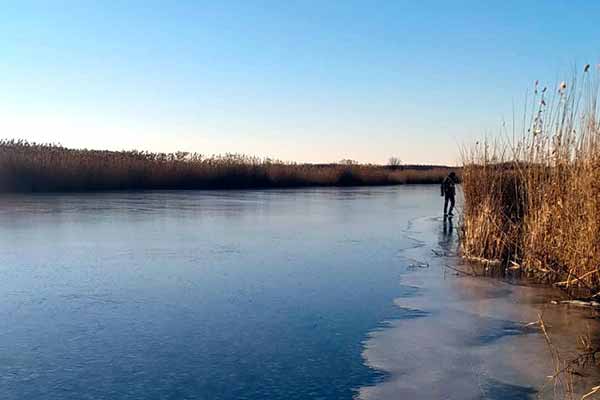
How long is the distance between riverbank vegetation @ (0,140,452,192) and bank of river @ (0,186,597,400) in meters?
13.6

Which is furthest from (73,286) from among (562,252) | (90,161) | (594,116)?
(90,161)

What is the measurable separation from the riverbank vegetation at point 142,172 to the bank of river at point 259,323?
13.6 metres

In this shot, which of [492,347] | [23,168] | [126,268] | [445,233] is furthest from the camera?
[23,168]

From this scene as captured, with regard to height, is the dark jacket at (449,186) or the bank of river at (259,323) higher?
the dark jacket at (449,186)

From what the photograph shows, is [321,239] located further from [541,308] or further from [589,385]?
[589,385]

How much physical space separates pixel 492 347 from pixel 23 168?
19.7 metres

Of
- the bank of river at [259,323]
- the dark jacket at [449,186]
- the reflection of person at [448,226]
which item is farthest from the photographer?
the dark jacket at [449,186]

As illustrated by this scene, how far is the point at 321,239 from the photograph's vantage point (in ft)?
28.5

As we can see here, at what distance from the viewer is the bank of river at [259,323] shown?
296 centimetres

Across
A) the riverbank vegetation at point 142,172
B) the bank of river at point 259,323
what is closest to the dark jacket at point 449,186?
the bank of river at point 259,323

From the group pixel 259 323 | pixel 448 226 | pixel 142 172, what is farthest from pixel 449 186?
A: pixel 142 172

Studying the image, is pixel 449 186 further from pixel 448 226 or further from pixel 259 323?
pixel 259 323

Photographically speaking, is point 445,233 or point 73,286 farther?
point 445,233

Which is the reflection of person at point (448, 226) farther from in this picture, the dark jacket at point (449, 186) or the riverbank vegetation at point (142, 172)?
the riverbank vegetation at point (142, 172)
